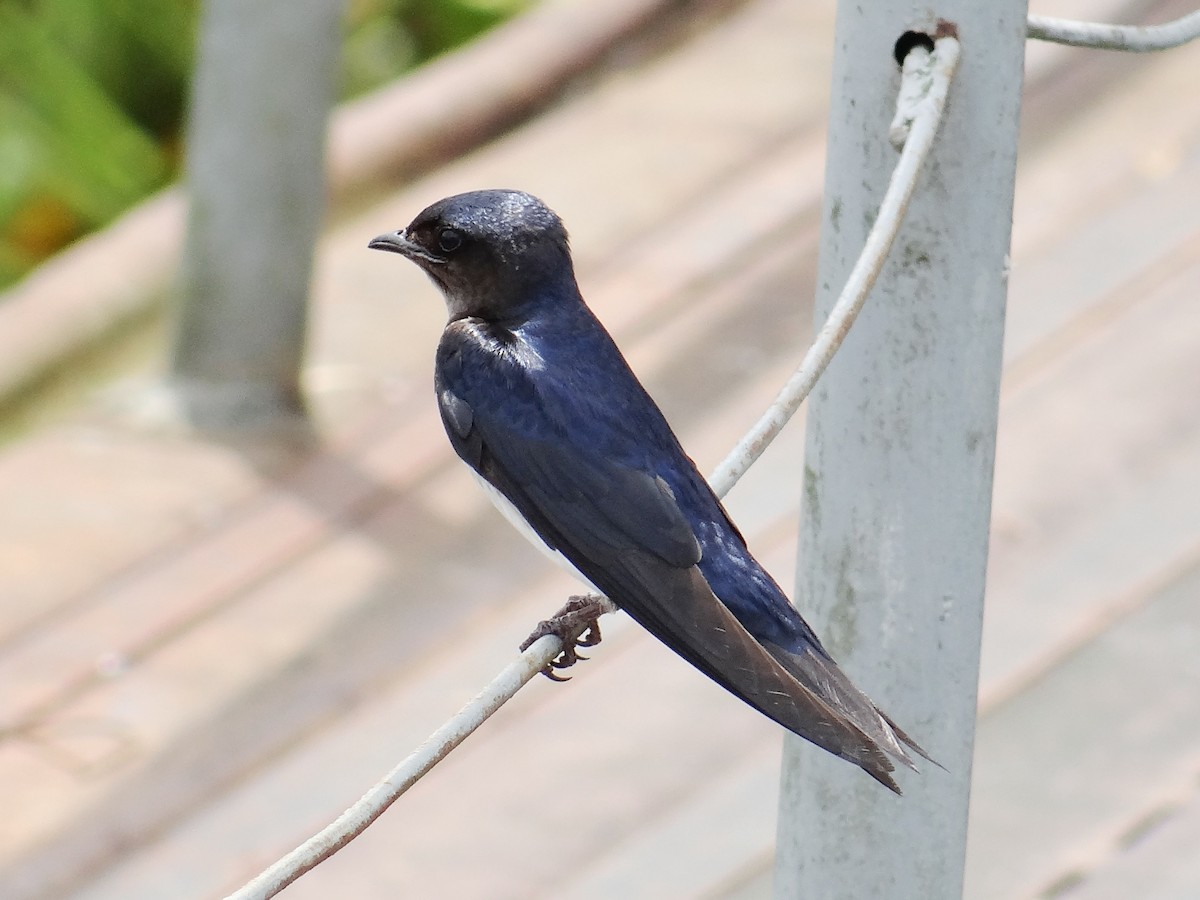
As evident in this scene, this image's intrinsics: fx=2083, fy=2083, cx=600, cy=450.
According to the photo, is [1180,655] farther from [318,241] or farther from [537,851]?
[318,241]

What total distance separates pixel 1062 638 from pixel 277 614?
7.08 feet

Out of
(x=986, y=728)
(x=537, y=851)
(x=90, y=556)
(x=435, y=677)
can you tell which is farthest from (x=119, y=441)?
(x=986, y=728)

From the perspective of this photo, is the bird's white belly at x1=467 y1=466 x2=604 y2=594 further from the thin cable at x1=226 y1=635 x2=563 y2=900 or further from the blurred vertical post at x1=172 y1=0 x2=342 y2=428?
the blurred vertical post at x1=172 y1=0 x2=342 y2=428

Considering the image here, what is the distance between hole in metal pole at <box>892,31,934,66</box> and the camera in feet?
8.49

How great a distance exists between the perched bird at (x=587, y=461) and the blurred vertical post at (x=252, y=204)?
9.81ft

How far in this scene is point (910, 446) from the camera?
8.69 feet

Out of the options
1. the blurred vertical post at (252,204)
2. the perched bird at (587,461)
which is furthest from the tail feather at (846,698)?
the blurred vertical post at (252,204)

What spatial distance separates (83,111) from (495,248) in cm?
495

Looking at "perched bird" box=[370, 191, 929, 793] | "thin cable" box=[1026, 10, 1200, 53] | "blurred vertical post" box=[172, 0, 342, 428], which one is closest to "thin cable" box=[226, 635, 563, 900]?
"perched bird" box=[370, 191, 929, 793]

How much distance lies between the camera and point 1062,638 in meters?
5.55

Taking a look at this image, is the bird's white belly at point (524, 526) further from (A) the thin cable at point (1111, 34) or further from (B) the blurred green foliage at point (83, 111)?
(B) the blurred green foliage at point (83, 111)

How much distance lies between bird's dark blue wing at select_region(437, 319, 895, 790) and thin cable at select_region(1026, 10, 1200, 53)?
87cm

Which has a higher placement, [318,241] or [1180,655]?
[318,241]

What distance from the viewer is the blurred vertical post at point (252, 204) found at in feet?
20.7
